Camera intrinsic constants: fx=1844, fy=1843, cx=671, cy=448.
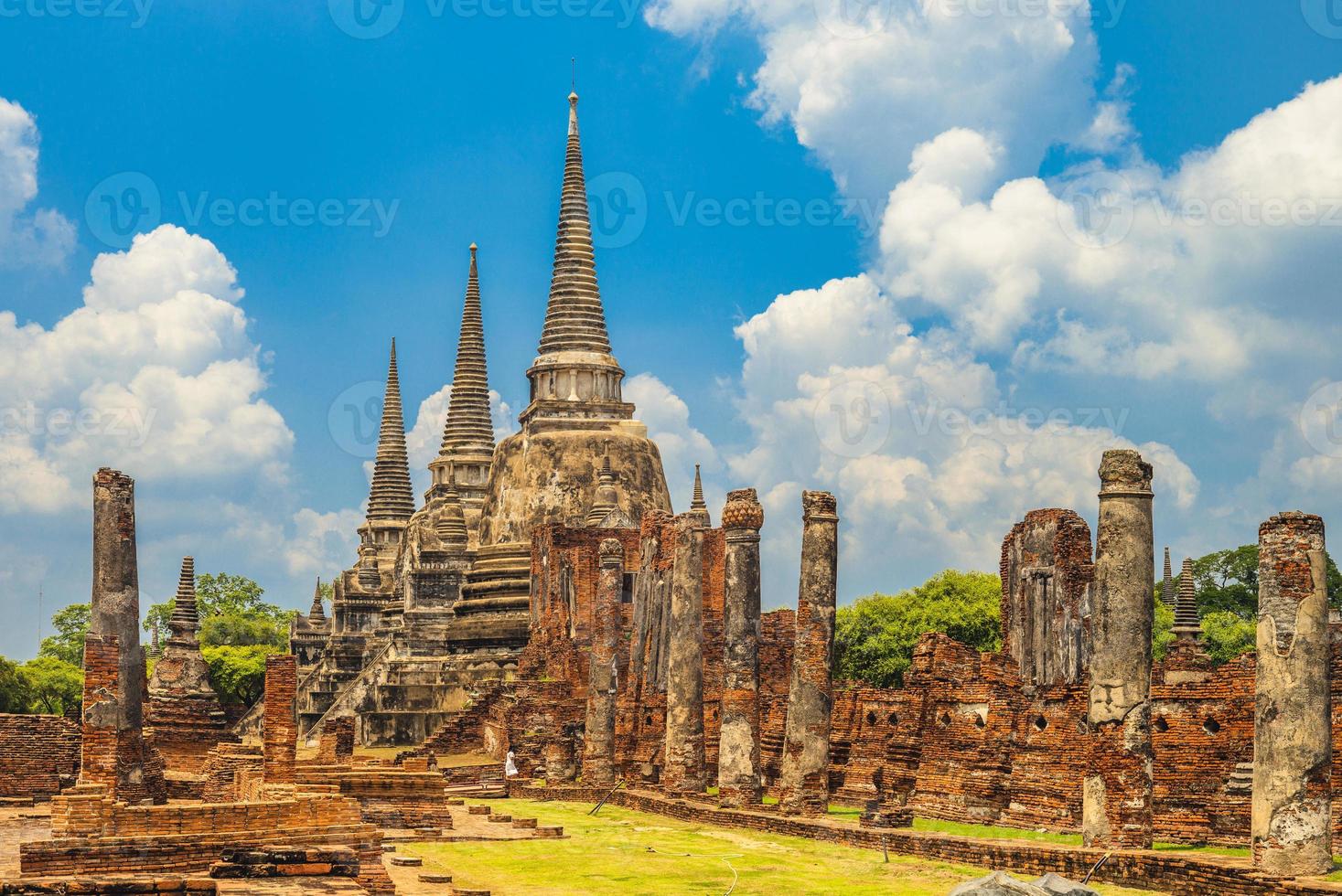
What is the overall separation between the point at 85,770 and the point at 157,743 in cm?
1119

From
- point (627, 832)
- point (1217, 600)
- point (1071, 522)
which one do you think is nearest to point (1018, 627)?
point (1071, 522)

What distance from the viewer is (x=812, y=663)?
26.2 metres

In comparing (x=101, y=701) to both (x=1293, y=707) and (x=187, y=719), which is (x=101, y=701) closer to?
(x=187, y=719)

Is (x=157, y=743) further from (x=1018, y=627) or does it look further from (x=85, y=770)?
(x=1018, y=627)

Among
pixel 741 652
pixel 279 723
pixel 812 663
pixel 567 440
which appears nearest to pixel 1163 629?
pixel 567 440

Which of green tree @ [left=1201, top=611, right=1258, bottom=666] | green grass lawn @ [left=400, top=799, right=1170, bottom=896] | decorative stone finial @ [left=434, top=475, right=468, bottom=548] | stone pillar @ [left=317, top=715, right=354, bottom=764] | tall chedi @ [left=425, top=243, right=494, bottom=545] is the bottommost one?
green grass lawn @ [left=400, top=799, right=1170, bottom=896]

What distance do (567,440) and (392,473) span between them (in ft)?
84.6

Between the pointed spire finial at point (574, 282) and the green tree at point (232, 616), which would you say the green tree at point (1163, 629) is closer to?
the pointed spire finial at point (574, 282)

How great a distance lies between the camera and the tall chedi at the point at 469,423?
208ft

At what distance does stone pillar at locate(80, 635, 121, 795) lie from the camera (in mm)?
22703

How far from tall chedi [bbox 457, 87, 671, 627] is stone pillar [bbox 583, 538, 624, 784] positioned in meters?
13.2

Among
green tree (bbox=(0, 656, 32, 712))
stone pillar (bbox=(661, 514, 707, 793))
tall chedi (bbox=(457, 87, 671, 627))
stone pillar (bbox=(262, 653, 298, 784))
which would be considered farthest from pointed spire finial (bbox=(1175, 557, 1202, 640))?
green tree (bbox=(0, 656, 32, 712))

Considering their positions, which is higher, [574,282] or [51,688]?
[574,282]

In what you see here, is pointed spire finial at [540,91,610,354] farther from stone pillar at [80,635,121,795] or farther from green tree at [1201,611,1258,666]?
stone pillar at [80,635,121,795]
